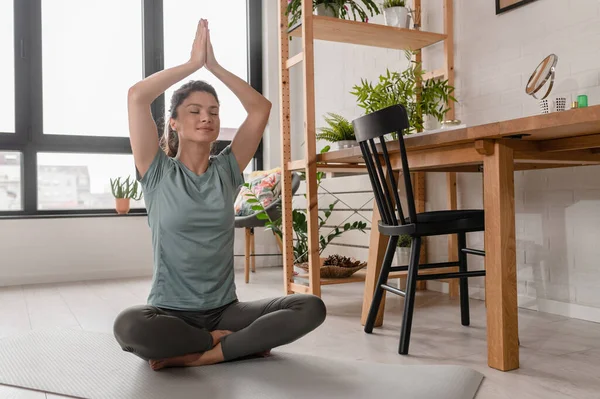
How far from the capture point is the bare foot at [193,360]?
1593 millimetres

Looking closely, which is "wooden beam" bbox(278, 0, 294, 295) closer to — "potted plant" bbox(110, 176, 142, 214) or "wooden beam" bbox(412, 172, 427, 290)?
"wooden beam" bbox(412, 172, 427, 290)

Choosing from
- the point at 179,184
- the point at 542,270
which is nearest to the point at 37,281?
the point at 179,184

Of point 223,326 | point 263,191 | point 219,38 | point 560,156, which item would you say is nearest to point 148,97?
point 223,326

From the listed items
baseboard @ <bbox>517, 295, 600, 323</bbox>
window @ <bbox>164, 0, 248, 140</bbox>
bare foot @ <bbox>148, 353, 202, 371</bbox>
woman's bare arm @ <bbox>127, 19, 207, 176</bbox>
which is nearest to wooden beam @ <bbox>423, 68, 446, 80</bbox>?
baseboard @ <bbox>517, 295, 600, 323</bbox>

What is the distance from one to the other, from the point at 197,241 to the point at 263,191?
1973 millimetres

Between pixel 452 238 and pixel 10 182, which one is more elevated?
pixel 10 182

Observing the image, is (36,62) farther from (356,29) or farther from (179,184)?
(179,184)

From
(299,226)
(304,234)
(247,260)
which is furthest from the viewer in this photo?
(247,260)

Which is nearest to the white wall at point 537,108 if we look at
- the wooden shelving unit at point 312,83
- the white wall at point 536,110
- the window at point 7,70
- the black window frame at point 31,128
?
the white wall at point 536,110

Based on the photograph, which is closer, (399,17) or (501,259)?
(501,259)

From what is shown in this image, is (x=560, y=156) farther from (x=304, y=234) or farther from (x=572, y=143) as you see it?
(x=304, y=234)

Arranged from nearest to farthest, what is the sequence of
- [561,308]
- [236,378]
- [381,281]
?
[236,378]
[381,281]
[561,308]

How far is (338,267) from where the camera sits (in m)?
2.71

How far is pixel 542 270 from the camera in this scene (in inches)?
97.3
